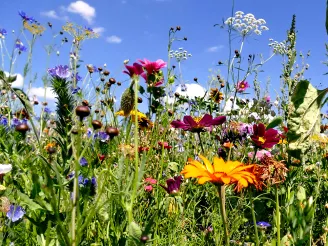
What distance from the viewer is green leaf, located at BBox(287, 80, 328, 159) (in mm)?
1150

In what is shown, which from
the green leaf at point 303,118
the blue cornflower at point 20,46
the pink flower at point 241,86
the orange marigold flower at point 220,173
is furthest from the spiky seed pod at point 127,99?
the blue cornflower at point 20,46

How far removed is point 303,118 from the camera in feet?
3.82

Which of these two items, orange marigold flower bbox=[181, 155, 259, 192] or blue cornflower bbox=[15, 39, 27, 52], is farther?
blue cornflower bbox=[15, 39, 27, 52]

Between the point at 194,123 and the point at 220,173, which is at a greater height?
the point at 194,123

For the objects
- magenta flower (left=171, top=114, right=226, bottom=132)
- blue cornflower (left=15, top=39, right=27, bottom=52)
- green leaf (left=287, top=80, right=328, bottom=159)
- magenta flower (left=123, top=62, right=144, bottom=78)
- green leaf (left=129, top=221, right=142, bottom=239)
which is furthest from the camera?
blue cornflower (left=15, top=39, right=27, bottom=52)

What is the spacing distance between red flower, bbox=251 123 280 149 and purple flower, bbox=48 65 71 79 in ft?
2.26

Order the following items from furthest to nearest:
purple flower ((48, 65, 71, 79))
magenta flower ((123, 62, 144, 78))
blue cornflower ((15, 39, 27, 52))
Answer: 1. blue cornflower ((15, 39, 27, 52))
2. purple flower ((48, 65, 71, 79))
3. magenta flower ((123, 62, 144, 78))

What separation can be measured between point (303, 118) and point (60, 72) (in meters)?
0.86

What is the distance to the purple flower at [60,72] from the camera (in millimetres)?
1481

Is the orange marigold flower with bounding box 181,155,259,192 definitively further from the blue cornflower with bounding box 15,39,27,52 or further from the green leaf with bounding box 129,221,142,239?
the blue cornflower with bounding box 15,39,27,52

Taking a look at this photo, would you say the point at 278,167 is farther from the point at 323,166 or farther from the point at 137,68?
the point at 323,166

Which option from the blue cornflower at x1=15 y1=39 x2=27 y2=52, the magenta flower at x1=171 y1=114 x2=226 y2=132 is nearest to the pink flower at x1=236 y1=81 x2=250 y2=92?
the magenta flower at x1=171 y1=114 x2=226 y2=132

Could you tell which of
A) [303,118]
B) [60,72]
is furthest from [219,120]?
[60,72]

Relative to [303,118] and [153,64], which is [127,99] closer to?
[153,64]
